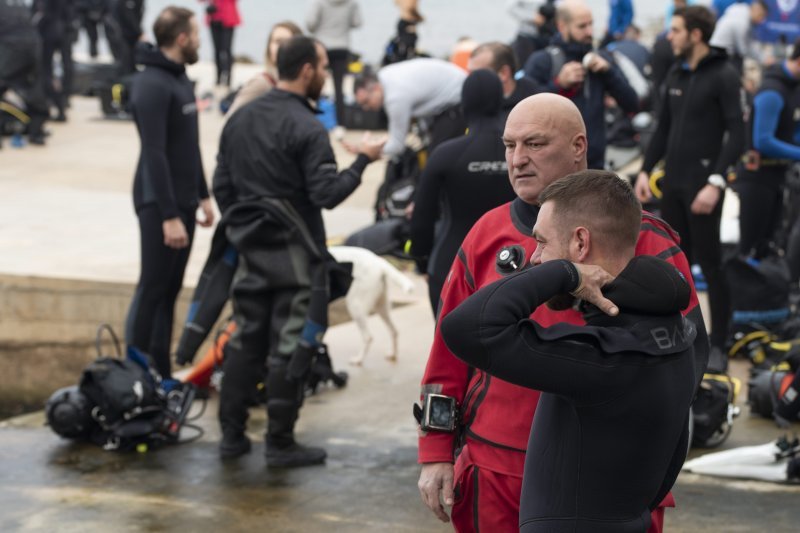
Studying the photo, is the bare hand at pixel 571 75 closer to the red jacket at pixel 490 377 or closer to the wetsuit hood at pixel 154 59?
the wetsuit hood at pixel 154 59

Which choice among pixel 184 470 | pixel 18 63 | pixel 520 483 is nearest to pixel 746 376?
pixel 184 470

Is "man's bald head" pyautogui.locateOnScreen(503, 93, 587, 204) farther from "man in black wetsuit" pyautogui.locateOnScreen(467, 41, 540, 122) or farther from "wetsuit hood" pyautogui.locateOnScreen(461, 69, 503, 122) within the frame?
"man in black wetsuit" pyautogui.locateOnScreen(467, 41, 540, 122)

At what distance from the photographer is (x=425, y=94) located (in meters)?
8.54

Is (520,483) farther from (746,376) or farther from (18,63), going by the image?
(18,63)

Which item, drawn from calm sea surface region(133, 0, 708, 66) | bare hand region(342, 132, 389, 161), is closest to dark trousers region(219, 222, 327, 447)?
bare hand region(342, 132, 389, 161)

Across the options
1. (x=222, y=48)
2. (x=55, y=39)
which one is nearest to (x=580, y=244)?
(x=55, y=39)

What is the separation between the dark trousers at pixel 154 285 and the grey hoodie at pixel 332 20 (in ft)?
29.8

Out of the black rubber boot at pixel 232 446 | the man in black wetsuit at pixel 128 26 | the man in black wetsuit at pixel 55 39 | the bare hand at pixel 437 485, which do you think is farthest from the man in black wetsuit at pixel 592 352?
the man in black wetsuit at pixel 128 26

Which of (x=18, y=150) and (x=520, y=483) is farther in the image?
(x=18, y=150)

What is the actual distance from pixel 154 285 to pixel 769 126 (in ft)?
13.0

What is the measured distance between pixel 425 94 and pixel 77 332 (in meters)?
3.10

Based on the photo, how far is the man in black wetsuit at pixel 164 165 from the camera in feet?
22.2

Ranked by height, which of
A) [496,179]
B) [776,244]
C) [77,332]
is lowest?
[77,332]

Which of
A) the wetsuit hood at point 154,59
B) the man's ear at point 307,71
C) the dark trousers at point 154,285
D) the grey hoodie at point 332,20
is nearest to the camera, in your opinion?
the man's ear at point 307,71
